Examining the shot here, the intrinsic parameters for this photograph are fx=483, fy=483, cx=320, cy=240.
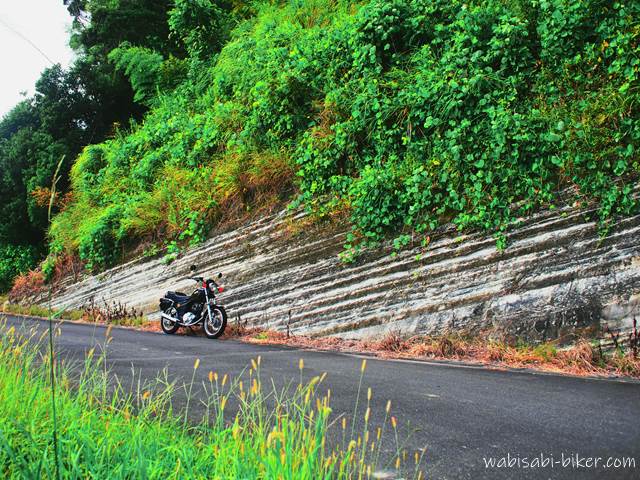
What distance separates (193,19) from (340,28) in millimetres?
8284

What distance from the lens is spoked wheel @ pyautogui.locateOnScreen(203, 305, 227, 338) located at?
8.27 meters

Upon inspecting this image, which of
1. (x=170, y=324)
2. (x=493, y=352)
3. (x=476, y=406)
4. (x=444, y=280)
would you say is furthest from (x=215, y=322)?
(x=476, y=406)

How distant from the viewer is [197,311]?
9000mm

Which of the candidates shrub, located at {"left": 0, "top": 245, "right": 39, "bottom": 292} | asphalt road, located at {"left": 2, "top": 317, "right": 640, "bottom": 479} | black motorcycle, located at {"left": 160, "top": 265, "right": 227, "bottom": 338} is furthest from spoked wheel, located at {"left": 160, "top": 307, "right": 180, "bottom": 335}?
shrub, located at {"left": 0, "top": 245, "right": 39, "bottom": 292}

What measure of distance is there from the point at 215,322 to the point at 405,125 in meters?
4.62

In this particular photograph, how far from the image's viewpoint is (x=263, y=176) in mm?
9750

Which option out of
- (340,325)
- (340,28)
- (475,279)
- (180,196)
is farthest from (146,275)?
(475,279)

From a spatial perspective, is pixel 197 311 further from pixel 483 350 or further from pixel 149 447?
pixel 149 447

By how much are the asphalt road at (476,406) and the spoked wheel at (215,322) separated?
1992 mm

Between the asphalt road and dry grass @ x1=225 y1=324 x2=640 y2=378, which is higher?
dry grass @ x1=225 y1=324 x2=640 y2=378

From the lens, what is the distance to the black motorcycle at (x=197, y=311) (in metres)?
8.38

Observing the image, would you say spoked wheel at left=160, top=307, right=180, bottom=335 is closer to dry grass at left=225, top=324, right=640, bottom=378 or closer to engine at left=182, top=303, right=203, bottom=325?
engine at left=182, top=303, right=203, bottom=325

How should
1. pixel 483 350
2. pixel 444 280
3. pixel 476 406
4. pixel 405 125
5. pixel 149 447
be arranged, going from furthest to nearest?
pixel 405 125, pixel 444 280, pixel 483 350, pixel 476 406, pixel 149 447

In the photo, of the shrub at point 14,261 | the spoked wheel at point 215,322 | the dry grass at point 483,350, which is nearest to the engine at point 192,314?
the spoked wheel at point 215,322
